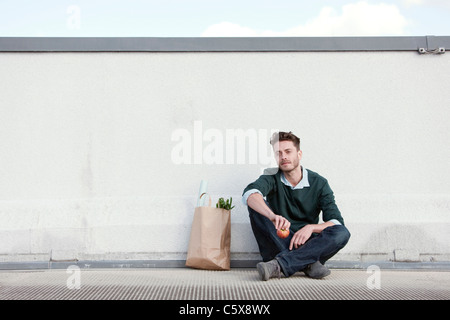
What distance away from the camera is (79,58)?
141 inches

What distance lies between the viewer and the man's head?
10.1 ft

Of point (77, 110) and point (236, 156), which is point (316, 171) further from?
point (77, 110)

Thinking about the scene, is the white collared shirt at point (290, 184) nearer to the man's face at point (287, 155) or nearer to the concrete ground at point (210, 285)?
the man's face at point (287, 155)

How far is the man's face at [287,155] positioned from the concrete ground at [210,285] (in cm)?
74

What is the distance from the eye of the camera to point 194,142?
11.5 feet

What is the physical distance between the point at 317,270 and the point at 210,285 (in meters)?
0.70

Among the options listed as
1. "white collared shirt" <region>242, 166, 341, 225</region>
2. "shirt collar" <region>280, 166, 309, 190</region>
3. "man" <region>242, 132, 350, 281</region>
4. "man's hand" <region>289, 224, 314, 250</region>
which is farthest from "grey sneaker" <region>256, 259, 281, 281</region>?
"shirt collar" <region>280, 166, 309, 190</region>

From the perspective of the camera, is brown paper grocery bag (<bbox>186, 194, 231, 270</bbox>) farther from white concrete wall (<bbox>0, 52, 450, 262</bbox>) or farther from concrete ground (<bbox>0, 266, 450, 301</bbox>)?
white concrete wall (<bbox>0, 52, 450, 262</bbox>)

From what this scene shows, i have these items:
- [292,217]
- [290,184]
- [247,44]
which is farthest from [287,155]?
[247,44]

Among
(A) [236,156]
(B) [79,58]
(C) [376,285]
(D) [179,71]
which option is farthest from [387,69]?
(B) [79,58]

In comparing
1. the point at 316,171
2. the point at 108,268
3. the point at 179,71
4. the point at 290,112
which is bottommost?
the point at 108,268
